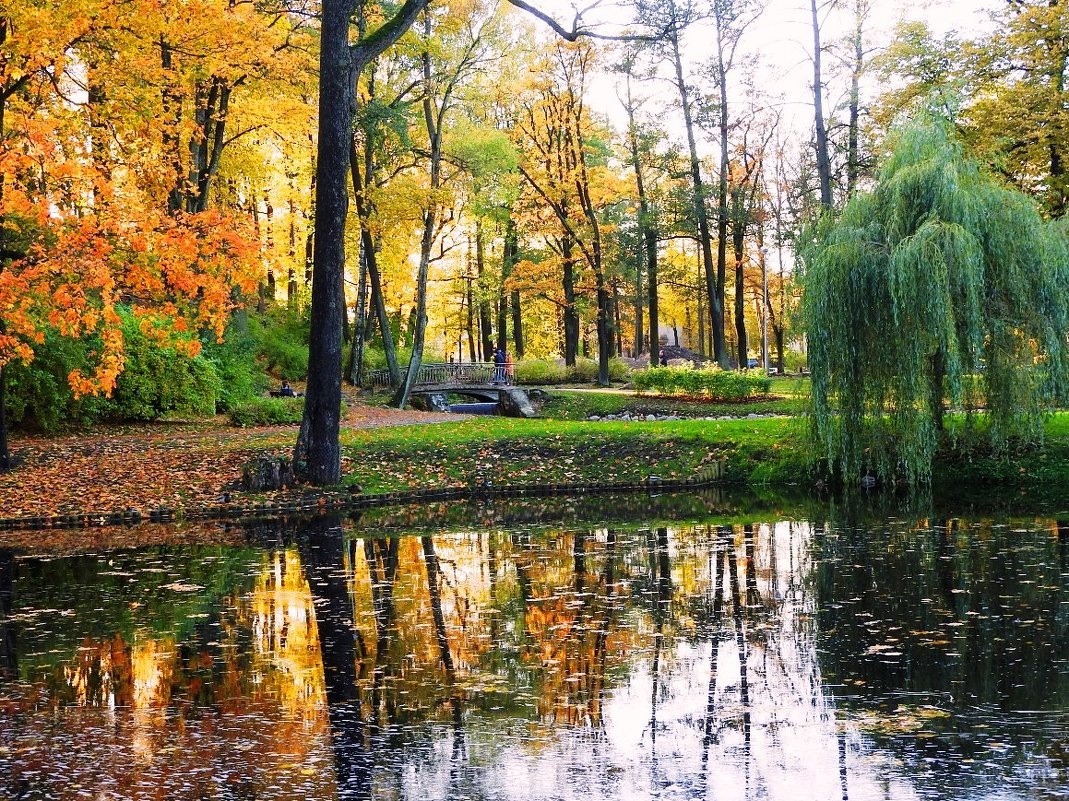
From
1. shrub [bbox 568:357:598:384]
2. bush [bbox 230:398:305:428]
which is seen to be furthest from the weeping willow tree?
shrub [bbox 568:357:598:384]

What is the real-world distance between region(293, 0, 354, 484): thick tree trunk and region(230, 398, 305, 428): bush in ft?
25.7

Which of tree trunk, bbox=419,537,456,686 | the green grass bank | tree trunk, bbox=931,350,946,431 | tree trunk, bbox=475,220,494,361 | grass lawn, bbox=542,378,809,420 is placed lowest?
tree trunk, bbox=419,537,456,686

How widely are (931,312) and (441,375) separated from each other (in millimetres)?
22859

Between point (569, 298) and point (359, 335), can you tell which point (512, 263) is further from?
point (359, 335)

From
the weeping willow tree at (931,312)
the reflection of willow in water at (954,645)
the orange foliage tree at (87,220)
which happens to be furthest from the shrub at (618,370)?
the reflection of willow in water at (954,645)

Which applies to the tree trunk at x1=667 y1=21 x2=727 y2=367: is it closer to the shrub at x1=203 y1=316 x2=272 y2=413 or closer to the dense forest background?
the dense forest background

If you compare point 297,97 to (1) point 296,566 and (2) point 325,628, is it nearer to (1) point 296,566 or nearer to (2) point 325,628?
(1) point 296,566

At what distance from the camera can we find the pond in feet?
16.1

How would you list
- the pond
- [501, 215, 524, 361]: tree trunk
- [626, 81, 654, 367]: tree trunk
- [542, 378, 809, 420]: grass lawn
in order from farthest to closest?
1. [501, 215, 524, 361]: tree trunk
2. [626, 81, 654, 367]: tree trunk
3. [542, 378, 809, 420]: grass lawn
4. the pond

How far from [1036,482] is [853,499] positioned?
3.31m

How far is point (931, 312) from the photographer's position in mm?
15000

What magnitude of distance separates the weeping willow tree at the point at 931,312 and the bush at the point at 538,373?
23.4 meters

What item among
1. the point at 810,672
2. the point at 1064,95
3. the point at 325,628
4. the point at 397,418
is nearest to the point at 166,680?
the point at 325,628

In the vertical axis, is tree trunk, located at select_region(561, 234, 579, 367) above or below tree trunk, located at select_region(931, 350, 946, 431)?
above
